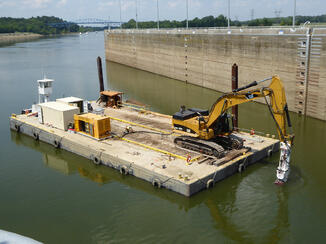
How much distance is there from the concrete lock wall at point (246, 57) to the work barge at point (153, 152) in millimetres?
10423

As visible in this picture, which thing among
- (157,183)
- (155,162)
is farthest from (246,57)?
(157,183)

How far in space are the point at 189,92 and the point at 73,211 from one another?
33.5 m

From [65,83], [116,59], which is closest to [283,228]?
[65,83]

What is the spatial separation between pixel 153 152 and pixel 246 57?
2357 cm

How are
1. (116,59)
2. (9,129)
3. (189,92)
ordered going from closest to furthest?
(9,129) < (189,92) < (116,59)

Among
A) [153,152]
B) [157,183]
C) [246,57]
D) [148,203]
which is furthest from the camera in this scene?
[246,57]

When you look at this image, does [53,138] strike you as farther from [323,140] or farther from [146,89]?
[146,89]

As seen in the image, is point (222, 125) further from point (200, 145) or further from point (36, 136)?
point (36, 136)

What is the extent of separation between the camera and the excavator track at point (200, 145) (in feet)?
71.5

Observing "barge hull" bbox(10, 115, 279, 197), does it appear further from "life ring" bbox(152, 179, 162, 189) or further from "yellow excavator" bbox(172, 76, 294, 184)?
"yellow excavator" bbox(172, 76, 294, 184)

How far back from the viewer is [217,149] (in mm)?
21734

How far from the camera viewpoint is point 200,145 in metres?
23.0

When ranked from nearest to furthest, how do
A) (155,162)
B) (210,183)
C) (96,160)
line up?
(210,183) → (155,162) → (96,160)

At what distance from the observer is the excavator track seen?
21797 mm
